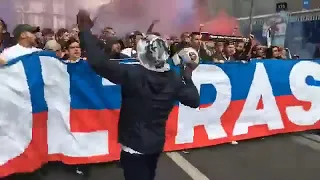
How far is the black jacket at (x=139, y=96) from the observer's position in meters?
2.88

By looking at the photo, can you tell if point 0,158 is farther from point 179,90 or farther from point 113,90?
point 179,90

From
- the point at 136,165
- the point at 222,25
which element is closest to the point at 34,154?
the point at 136,165

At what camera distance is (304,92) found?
6.48m

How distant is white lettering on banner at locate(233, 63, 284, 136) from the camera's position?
6035 millimetres

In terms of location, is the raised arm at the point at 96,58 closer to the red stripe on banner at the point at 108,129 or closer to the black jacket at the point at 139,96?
the black jacket at the point at 139,96

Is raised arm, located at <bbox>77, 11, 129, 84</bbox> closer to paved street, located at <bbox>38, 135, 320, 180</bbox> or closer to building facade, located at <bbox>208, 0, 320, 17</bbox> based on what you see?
paved street, located at <bbox>38, 135, 320, 180</bbox>

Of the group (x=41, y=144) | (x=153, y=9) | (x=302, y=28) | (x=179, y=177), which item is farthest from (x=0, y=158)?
(x=302, y=28)

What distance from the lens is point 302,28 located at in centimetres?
1025

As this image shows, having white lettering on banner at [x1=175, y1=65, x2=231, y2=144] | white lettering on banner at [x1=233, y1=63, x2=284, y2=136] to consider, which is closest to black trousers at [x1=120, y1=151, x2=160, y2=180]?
white lettering on banner at [x1=175, y1=65, x2=231, y2=144]

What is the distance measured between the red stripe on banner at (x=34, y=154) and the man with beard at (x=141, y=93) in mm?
1472

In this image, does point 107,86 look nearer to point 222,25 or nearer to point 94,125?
point 94,125

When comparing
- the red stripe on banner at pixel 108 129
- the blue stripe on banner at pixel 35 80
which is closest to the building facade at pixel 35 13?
the red stripe on banner at pixel 108 129

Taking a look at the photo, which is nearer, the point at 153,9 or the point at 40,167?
the point at 40,167

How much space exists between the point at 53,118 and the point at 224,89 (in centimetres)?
245
